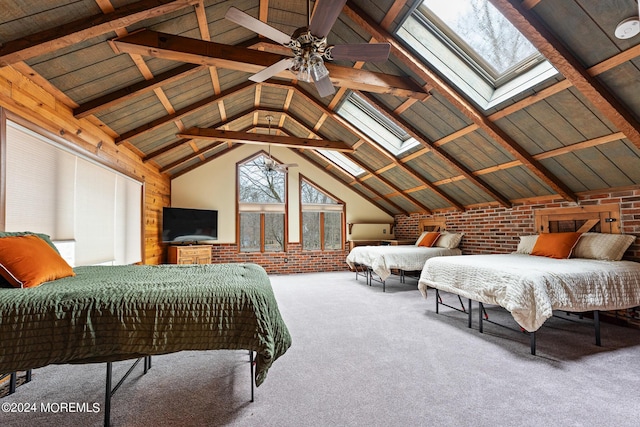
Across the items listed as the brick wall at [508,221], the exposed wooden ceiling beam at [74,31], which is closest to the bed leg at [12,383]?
the exposed wooden ceiling beam at [74,31]

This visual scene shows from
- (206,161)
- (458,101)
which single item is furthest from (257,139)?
(458,101)

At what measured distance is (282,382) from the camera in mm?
2137

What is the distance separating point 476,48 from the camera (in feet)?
10.2

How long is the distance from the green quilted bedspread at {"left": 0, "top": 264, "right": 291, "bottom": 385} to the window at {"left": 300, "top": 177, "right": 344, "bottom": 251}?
6.20 m

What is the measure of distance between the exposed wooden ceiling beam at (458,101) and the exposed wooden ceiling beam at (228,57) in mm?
288

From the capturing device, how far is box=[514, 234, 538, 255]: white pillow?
4156mm

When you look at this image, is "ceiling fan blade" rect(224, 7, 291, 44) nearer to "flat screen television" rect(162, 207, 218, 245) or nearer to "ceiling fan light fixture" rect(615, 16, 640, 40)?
"ceiling fan light fixture" rect(615, 16, 640, 40)

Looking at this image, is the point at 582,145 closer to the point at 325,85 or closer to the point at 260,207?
the point at 325,85

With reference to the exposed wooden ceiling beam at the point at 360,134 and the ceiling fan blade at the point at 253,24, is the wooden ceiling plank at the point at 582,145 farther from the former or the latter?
the ceiling fan blade at the point at 253,24

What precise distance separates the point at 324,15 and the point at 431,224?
569 cm

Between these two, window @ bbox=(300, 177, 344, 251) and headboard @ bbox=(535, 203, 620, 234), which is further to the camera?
window @ bbox=(300, 177, 344, 251)

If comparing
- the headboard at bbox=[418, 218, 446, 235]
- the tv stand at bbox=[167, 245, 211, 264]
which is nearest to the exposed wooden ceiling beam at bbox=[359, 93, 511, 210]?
the headboard at bbox=[418, 218, 446, 235]

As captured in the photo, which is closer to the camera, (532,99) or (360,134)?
(532,99)

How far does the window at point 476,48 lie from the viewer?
2.81 metres
